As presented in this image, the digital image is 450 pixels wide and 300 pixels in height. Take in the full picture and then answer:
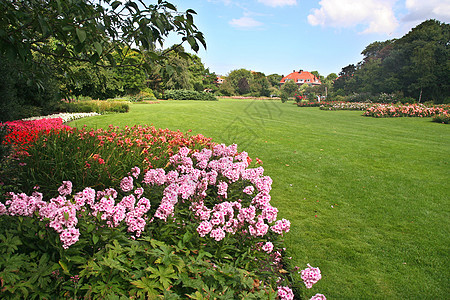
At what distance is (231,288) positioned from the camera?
6.71ft

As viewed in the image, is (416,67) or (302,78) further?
(302,78)

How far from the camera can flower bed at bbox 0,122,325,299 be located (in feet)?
6.19

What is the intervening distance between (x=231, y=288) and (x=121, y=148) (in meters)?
3.16

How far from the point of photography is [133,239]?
237 cm

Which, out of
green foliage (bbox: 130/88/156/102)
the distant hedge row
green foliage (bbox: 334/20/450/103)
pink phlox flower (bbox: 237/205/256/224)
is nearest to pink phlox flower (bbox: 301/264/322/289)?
pink phlox flower (bbox: 237/205/256/224)

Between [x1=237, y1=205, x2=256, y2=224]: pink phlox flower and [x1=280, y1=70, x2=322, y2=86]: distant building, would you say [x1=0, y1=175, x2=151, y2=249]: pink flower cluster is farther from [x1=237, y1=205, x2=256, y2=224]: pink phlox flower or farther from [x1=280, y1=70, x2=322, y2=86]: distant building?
[x1=280, y1=70, x2=322, y2=86]: distant building

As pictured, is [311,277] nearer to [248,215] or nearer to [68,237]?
[248,215]

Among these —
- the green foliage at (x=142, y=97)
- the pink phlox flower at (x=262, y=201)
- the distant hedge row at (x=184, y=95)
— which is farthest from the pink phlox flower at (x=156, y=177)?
the distant hedge row at (x=184, y=95)

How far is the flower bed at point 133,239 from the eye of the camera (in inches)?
74.3

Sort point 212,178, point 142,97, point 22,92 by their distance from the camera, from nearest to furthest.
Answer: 1. point 212,178
2. point 22,92
3. point 142,97

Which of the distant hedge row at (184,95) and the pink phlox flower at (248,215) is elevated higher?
the distant hedge row at (184,95)

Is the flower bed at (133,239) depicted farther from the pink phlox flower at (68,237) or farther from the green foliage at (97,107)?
the green foliage at (97,107)

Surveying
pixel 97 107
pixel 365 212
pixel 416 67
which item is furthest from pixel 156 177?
pixel 416 67

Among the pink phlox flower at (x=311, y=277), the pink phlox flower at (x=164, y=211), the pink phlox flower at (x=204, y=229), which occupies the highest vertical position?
the pink phlox flower at (x=164, y=211)
